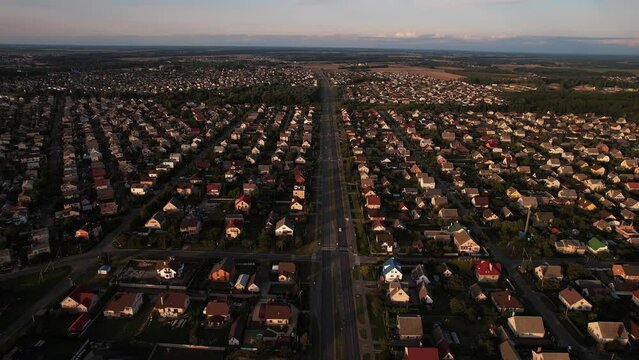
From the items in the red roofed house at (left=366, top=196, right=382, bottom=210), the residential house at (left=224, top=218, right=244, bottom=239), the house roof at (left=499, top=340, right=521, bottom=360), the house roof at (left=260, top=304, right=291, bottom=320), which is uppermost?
the red roofed house at (left=366, top=196, right=382, bottom=210)

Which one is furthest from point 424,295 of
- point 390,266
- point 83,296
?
point 83,296

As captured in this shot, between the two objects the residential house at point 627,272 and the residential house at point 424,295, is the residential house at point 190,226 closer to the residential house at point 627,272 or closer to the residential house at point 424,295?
the residential house at point 424,295

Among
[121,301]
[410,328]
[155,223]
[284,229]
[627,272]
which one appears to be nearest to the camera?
[410,328]

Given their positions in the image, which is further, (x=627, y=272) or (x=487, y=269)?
(x=627, y=272)

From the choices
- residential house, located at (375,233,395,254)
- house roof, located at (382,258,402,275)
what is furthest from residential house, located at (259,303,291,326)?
residential house, located at (375,233,395,254)

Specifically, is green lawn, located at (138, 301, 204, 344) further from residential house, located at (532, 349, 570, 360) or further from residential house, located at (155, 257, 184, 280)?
residential house, located at (532, 349, 570, 360)

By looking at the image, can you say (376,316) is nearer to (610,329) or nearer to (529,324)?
(529,324)
